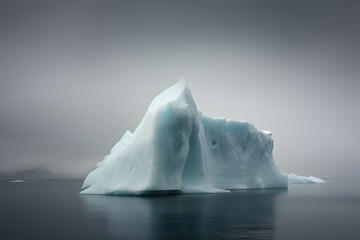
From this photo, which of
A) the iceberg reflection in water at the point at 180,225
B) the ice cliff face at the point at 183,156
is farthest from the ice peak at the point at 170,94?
the iceberg reflection in water at the point at 180,225

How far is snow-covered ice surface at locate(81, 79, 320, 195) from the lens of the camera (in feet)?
65.4

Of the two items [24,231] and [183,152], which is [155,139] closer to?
[183,152]

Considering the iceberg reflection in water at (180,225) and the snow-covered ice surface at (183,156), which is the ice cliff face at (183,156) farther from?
the iceberg reflection in water at (180,225)

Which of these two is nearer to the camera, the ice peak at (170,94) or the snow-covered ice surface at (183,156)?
the snow-covered ice surface at (183,156)

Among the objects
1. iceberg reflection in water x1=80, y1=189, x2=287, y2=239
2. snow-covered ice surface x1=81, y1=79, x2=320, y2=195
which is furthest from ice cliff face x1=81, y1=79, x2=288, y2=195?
iceberg reflection in water x1=80, y1=189, x2=287, y2=239

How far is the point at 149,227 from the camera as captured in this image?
923 centimetres

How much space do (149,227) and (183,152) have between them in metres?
12.4

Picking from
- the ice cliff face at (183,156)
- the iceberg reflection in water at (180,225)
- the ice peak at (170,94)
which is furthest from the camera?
the ice peak at (170,94)

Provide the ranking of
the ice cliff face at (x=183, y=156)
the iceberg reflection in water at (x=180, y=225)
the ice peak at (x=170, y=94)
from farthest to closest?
the ice peak at (x=170, y=94), the ice cliff face at (x=183, y=156), the iceberg reflection in water at (x=180, y=225)

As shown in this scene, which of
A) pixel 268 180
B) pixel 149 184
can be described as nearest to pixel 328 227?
pixel 149 184

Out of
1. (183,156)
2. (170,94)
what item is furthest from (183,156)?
(170,94)

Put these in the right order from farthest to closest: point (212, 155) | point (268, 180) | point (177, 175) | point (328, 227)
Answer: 1. point (268, 180)
2. point (212, 155)
3. point (177, 175)
4. point (328, 227)

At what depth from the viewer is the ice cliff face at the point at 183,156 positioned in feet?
65.4

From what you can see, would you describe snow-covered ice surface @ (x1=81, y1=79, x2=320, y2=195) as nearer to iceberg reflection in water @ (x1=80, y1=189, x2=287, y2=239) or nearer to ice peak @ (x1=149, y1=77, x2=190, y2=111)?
ice peak @ (x1=149, y1=77, x2=190, y2=111)
